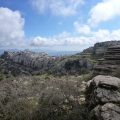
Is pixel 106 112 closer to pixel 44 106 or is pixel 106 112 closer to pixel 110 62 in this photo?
pixel 44 106

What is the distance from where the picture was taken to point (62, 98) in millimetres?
13156

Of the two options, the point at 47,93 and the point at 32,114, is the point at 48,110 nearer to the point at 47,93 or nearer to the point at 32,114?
the point at 32,114

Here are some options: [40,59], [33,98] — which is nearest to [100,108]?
[33,98]

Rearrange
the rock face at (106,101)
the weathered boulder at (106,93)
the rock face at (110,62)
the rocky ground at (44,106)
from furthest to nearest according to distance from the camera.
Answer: the rock face at (110,62)
the rocky ground at (44,106)
the weathered boulder at (106,93)
the rock face at (106,101)

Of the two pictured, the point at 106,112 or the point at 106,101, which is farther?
the point at 106,101

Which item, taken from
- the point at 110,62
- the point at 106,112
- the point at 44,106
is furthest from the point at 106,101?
the point at 110,62

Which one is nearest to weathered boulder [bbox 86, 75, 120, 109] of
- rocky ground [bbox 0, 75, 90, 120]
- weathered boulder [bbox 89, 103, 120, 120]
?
weathered boulder [bbox 89, 103, 120, 120]

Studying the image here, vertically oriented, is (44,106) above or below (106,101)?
below

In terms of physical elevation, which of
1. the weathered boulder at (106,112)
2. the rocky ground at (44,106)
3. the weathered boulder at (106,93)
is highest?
the weathered boulder at (106,93)

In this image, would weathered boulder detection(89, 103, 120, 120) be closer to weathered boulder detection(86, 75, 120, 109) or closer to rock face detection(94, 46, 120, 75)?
weathered boulder detection(86, 75, 120, 109)

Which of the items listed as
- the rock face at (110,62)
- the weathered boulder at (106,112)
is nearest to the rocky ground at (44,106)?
the weathered boulder at (106,112)

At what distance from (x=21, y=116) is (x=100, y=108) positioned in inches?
160

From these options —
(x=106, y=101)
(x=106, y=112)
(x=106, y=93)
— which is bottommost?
(x=106, y=112)

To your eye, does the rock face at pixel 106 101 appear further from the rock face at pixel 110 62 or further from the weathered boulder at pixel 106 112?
the rock face at pixel 110 62
